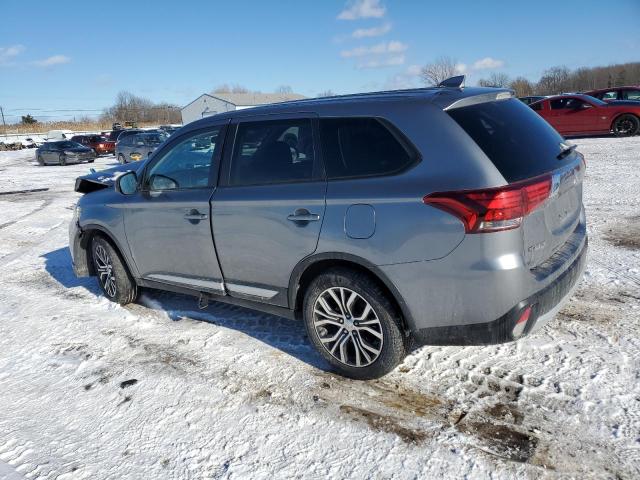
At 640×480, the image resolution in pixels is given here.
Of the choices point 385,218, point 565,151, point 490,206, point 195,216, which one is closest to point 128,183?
point 195,216

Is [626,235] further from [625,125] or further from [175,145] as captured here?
[625,125]

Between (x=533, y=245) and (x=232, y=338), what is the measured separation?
2.46 m

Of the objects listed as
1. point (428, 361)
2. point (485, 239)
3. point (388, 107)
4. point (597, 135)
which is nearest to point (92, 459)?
point (428, 361)

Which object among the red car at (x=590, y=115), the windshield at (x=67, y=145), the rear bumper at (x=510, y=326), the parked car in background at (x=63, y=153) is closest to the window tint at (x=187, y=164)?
the rear bumper at (x=510, y=326)

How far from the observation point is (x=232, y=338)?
412cm

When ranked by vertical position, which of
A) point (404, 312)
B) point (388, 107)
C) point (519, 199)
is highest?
point (388, 107)

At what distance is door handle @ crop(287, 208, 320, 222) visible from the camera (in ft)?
10.5

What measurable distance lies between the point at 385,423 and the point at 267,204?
161cm

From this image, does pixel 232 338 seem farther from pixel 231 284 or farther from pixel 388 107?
pixel 388 107

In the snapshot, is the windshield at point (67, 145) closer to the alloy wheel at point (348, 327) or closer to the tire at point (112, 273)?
the tire at point (112, 273)

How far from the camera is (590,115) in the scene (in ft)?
55.0

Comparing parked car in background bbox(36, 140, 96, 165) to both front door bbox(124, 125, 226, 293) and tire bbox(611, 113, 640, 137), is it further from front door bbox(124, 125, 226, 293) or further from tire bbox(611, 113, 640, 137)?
front door bbox(124, 125, 226, 293)


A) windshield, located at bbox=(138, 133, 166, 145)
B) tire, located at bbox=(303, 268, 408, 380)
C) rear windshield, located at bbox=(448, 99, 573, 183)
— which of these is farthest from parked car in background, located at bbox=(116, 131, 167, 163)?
rear windshield, located at bbox=(448, 99, 573, 183)

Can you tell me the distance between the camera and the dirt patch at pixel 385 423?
9.09 feet
